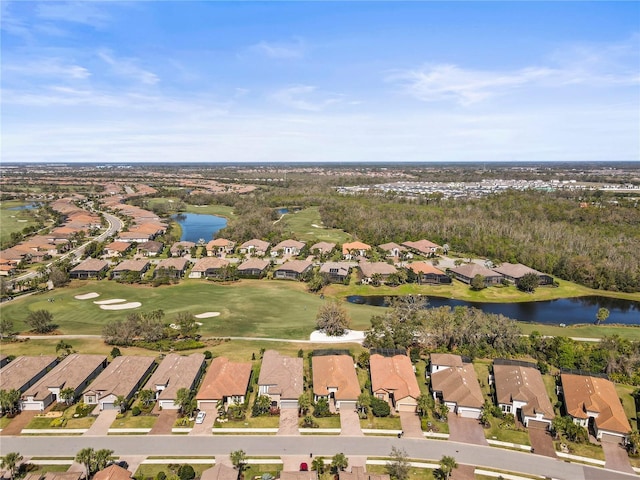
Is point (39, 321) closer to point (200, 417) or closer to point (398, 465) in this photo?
point (200, 417)

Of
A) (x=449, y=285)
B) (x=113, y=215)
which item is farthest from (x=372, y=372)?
(x=113, y=215)

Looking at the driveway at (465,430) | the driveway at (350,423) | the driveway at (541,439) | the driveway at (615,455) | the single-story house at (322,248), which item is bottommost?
the driveway at (615,455)

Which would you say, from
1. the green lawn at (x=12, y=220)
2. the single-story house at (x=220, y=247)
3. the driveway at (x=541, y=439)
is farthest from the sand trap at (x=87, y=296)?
the driveway at (x=541, y=439)

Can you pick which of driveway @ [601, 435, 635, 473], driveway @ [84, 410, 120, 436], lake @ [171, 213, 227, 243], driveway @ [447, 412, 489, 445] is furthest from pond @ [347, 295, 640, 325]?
lake @ [171, 213, 227, 243]

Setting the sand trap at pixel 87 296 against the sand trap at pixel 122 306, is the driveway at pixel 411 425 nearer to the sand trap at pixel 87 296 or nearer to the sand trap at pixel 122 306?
the sand trap at pixel 122 306

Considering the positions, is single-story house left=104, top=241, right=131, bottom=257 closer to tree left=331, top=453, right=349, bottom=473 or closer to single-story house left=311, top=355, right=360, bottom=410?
single-story house left=311, top=355, right=360, bottom=410

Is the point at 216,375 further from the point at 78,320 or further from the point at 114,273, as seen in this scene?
the point at 114,273
